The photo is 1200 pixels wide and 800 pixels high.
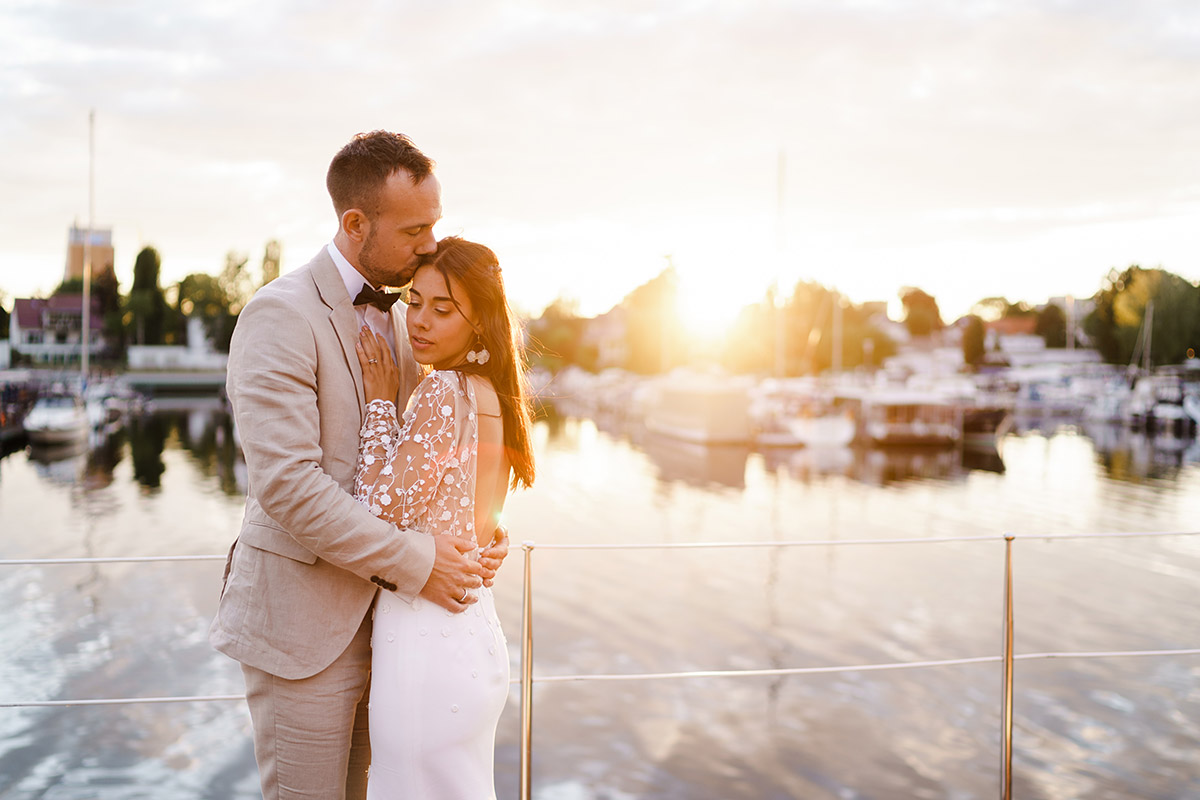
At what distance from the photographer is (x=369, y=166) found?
1.97 m

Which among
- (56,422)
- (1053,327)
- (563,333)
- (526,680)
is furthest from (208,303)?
(1053,327)

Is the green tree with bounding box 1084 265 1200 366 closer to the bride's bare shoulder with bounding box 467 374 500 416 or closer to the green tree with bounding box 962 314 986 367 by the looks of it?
the green tree with bounding box 962 314 986 367

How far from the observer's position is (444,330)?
2000 mm

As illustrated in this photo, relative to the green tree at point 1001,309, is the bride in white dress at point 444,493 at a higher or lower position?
lower

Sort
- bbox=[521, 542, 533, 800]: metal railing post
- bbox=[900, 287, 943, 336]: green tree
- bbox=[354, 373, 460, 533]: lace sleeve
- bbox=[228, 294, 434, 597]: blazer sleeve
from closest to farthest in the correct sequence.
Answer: bbox=[228, 294, 434, 597]: blazer sleeve
bbox=[354, 373, 460, 533]: lace sleeve
bbox=[521, 542, 533, 800]: metal railing post
bbox=[900, 287, 943, 336]: green tree

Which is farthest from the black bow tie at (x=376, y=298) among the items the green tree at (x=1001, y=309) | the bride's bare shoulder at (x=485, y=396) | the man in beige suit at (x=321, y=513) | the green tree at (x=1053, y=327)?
the green tree at (x=1001, y=309)

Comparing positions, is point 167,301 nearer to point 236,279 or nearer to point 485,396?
point 236,279

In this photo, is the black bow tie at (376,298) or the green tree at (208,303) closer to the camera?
the black bow tie at (376,298)

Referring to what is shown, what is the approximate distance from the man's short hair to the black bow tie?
0.19 metres

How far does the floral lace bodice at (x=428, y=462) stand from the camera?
189 cm

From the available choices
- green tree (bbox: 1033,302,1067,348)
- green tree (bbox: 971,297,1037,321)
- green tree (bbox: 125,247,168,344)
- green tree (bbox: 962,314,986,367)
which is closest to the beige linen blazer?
green tree (bbox: 125,247,168,344)

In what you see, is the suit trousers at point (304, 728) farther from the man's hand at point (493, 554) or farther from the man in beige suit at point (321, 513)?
the man's hand at point (493, 554)

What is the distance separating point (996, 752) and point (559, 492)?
1563cm

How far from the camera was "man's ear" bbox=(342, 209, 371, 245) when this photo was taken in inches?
79.2
